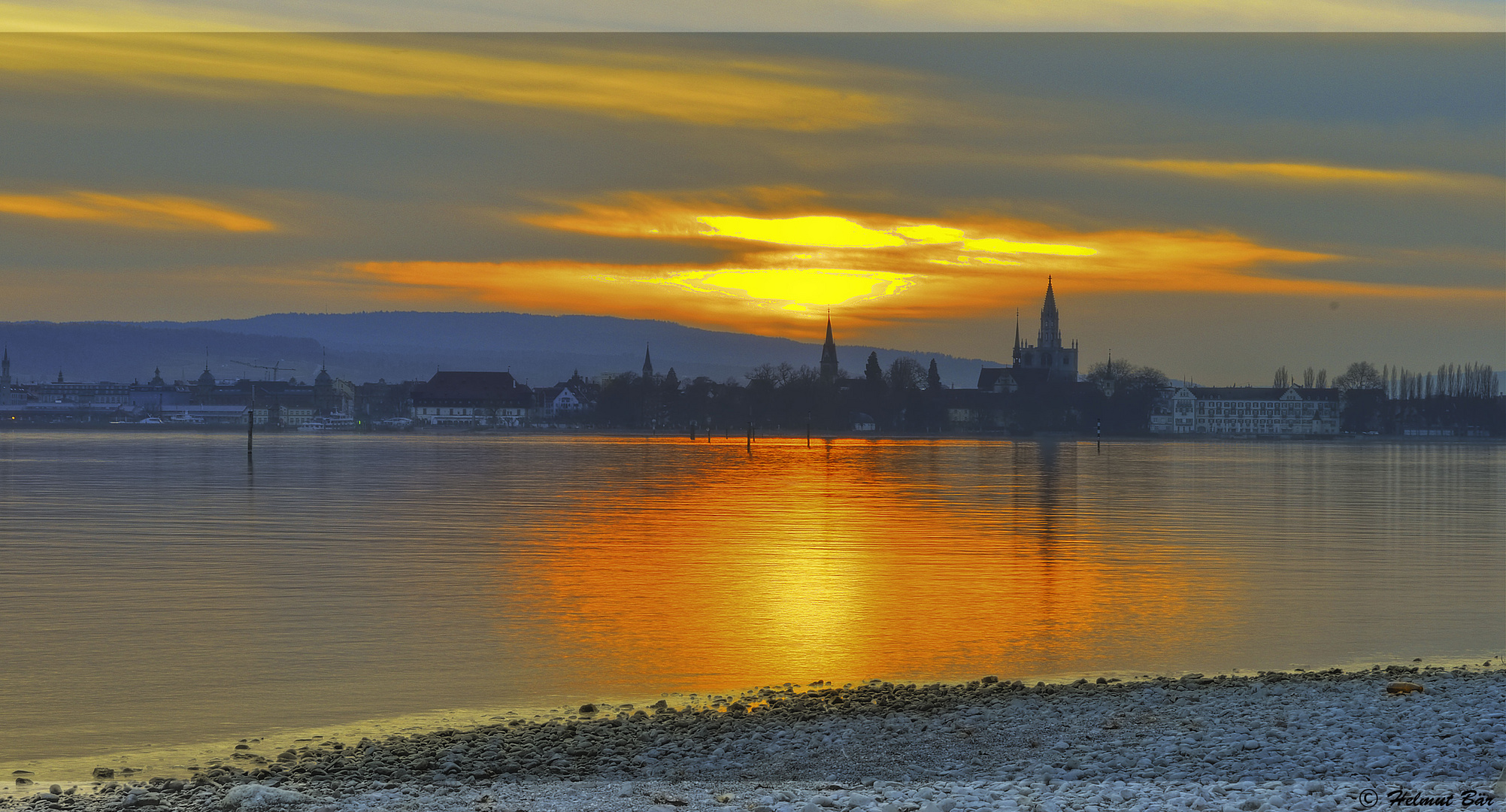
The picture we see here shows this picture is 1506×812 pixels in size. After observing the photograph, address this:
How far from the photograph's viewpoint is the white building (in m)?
184

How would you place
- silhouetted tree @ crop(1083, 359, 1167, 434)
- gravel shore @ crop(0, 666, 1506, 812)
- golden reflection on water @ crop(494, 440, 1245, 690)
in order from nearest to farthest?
gravel shore @ crop(0, 666, 1506, 812)
golden reflection on water @ crop(494, 440, 1245, 690)
silhouetted tree @ crop(1083, 359, 1167, 434)

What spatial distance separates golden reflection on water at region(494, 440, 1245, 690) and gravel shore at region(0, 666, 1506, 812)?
206 cm

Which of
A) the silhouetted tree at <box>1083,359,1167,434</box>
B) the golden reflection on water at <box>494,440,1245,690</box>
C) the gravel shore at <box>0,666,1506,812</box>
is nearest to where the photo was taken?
the gravel shore at <box>0,666,1506,812</box>

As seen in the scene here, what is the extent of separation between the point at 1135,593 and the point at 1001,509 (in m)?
17.2

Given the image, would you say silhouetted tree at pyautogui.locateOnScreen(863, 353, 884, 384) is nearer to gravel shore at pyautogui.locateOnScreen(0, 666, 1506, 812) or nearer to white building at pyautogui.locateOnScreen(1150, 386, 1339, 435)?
white building at pyautogui.locateOnScreen(1150, 386, 1339, 435)

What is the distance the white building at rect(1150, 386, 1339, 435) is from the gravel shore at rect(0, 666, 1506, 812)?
178m

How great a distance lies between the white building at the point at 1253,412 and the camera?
18400 cm

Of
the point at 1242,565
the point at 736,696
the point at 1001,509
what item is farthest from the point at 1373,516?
the point at 736,696

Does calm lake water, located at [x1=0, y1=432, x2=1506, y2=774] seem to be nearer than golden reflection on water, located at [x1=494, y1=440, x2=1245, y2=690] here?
Yes

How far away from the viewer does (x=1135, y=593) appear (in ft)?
62.9

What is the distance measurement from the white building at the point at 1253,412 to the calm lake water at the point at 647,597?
148 m

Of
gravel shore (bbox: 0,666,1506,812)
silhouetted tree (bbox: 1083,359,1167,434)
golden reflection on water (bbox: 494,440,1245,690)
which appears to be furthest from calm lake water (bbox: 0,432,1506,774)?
silhouetted tree (bbox: 1083,359,1167,434)

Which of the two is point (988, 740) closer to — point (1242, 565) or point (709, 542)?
point (1242, 565)

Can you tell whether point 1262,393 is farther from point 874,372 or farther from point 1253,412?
point 874,372
